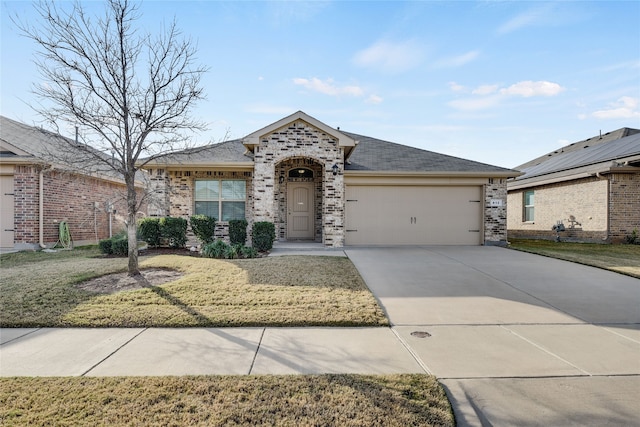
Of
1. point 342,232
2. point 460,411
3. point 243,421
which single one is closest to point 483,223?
point 342,232

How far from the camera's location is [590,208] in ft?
44.7

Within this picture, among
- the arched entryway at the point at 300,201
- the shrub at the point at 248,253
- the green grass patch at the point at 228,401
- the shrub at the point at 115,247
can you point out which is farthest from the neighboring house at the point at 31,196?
the green grass patch at the point at 228,401

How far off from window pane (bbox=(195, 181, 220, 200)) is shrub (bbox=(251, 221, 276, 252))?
2.92 m

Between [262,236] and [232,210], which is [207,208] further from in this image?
[262,236]

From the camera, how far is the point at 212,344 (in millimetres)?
3775

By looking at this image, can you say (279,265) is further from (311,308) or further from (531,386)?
(531,386)

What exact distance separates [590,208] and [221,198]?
14.7m

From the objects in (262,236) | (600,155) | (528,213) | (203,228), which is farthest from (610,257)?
(203,228)

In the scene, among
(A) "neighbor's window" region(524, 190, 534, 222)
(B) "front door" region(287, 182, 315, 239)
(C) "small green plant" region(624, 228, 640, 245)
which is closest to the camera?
(C) "small green plant" region(624, 228, 640, 245)

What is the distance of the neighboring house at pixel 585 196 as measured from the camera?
12727mm

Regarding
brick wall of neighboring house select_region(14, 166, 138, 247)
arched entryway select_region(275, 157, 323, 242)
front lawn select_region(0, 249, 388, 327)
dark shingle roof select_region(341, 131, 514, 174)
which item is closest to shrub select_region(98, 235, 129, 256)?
brick wall of neighboring house select_region(14, 166, 138, 247)

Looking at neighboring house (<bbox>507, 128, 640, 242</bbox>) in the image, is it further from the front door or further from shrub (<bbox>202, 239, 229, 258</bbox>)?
shrub (<bbox>202, 239, 229, 258</bbox>)

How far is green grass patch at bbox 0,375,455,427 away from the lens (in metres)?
2.35

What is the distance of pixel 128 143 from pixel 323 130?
602 centimetres
